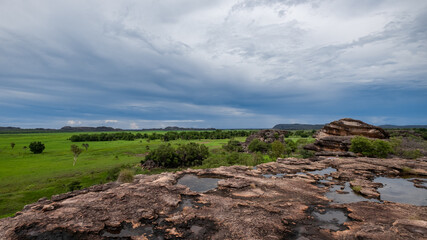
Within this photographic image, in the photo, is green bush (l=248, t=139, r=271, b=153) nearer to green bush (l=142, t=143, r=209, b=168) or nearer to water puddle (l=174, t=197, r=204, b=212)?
green bush (l=142, t=143, r=209, b=168)

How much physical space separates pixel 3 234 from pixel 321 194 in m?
29.6

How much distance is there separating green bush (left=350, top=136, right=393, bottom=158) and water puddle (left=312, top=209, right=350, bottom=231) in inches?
1761

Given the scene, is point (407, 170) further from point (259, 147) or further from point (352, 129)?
point (259, 147)

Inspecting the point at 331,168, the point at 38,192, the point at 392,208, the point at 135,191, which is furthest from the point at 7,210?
the point at 331,168

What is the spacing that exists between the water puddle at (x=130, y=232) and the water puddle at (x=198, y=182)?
1062 cm

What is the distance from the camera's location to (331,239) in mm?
12703

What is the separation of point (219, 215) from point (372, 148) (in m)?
54.4

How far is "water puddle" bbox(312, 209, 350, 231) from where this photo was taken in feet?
48.2

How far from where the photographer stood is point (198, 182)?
28.6 meters

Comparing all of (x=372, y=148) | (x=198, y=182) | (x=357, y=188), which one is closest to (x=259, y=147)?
(x=372, y=148)

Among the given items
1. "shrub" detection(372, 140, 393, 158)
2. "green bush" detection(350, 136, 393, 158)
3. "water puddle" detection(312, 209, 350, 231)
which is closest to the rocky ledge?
"water puddle" detection(312, 209, 350, 231)

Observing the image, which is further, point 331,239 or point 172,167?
point 172,167

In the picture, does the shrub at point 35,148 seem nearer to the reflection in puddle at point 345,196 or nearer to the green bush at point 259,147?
the green bush at point 259,147

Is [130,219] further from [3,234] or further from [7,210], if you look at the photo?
[7,210]
